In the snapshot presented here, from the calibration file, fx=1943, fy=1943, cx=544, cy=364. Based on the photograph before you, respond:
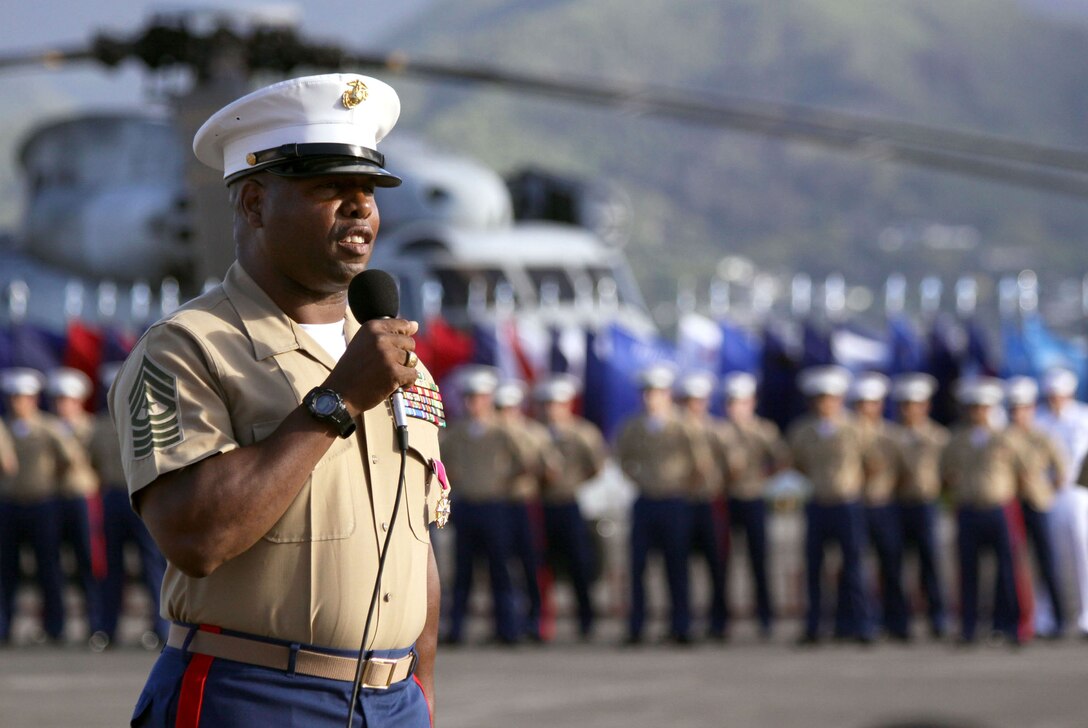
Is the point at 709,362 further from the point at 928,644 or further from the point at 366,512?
the point at 366,512

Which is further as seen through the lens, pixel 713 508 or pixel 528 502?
pixel 528 502

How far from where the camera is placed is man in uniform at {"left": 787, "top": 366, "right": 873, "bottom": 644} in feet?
38.9

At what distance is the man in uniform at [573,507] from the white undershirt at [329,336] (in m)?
9.27

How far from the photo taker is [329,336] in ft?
9.77

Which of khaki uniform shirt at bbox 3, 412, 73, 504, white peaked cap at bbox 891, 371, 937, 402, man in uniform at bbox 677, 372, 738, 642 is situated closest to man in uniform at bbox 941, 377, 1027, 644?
white peaked cap at bbox 891, 371, 937, 402

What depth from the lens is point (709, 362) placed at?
15422mm

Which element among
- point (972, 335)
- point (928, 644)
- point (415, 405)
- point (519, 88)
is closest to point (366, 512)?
point (415, 405)

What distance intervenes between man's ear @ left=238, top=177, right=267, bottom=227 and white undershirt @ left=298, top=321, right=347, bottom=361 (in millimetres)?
174

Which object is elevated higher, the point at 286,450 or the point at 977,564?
the point at 286,450

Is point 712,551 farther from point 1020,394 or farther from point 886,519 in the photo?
point 1020,394

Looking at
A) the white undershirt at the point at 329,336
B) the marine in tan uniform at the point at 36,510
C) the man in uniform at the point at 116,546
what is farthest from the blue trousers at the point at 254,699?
the marine in tan uniform at the point at 36,510

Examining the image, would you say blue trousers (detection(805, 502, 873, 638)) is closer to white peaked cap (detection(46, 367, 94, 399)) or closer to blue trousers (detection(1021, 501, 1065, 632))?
blue trousers (detection(1021, 501, 1065, 632))

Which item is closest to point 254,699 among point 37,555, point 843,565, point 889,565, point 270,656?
point 270,656

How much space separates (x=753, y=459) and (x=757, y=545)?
21.4 inches
